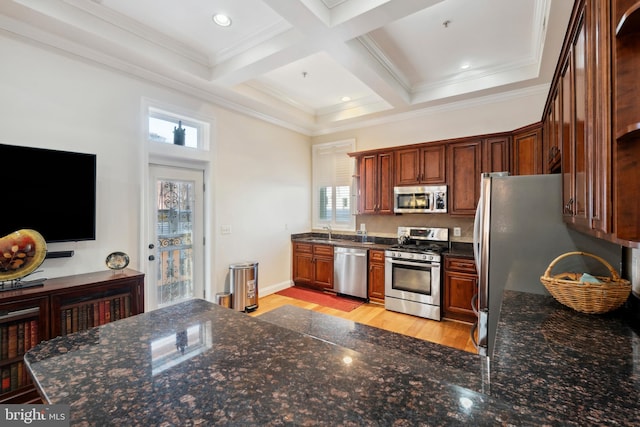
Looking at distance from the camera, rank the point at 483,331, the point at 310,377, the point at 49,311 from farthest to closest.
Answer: the point at 483,331
the point at 49,311
the point at 310,377

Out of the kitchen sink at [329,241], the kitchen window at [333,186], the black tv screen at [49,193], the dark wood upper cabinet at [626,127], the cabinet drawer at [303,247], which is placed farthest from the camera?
the kitchen window at [333,186]

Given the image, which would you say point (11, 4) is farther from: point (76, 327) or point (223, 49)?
point (76, 327)

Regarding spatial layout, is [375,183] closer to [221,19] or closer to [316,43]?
[316,43]

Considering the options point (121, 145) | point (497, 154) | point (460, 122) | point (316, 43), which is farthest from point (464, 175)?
point (121, 145)

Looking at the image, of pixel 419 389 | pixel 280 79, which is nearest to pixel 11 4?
pixel 280 79

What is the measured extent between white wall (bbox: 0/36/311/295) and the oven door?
206 centimetres

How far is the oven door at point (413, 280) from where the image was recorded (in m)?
3.77

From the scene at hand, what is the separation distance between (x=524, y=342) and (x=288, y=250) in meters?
4.36

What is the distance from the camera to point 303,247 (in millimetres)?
5227

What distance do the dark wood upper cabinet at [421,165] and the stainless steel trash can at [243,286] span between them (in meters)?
2.67

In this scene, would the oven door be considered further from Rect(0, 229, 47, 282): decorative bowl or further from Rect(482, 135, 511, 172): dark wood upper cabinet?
Rect(0, 229, 47, 282): decorative bowl

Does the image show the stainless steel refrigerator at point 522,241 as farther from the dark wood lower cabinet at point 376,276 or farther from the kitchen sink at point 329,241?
the kitchen sink at point 329,241

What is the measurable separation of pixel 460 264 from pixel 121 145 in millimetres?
4259

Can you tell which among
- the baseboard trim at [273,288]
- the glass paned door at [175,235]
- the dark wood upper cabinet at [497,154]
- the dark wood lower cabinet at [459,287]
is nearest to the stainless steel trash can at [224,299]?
the glass paned door at [175,235]
